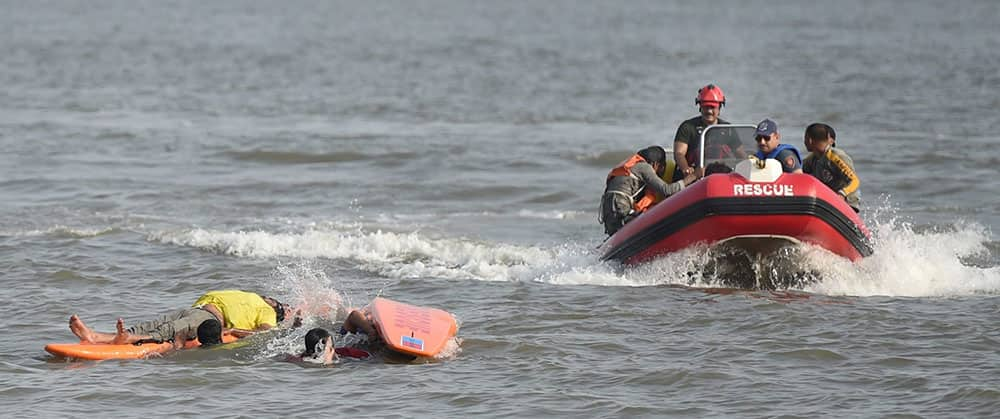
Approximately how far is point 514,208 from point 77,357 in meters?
8.29

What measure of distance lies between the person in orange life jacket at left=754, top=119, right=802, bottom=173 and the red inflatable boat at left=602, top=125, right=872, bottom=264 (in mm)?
440

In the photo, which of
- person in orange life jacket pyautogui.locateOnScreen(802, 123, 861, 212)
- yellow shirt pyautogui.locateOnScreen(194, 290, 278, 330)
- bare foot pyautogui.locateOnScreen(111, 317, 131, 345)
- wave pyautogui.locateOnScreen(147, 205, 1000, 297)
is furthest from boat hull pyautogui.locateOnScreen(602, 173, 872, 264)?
bare foot pyautogui.locateOnScreen(111, 317, 131, 345)

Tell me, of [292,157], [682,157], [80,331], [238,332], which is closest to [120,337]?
[80,331]

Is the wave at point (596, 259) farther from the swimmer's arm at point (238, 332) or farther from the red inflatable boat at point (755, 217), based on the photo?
the swimmer's arm at point (238, 332)

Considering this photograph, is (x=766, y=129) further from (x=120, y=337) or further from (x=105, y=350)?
(x=105, y=350)

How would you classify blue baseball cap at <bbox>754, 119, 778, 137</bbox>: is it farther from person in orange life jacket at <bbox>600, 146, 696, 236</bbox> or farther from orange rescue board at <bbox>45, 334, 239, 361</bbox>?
orange rescue board at <bbox>45, 334, 239, 361</bbox>

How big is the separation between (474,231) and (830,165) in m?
4.61

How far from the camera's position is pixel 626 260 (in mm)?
11812

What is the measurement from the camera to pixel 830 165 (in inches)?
463

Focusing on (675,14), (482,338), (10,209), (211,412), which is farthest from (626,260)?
(675,14)

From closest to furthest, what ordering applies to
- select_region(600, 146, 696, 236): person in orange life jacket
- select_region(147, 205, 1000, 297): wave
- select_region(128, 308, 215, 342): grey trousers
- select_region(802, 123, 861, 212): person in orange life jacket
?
1. select_region(128, 308, 215, 342): grey trousers
2. select_region(147, 205, 1000, 297): wave
3. select_region(802, 123, 861, 212): person in orange life jacket
4. select_region(600, 146, 696, 236): person in orange life jacket

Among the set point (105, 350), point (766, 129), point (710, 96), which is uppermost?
point (710, 96)

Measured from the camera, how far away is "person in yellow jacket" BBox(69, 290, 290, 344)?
9.41m

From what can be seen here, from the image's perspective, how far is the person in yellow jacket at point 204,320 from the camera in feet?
30.9
